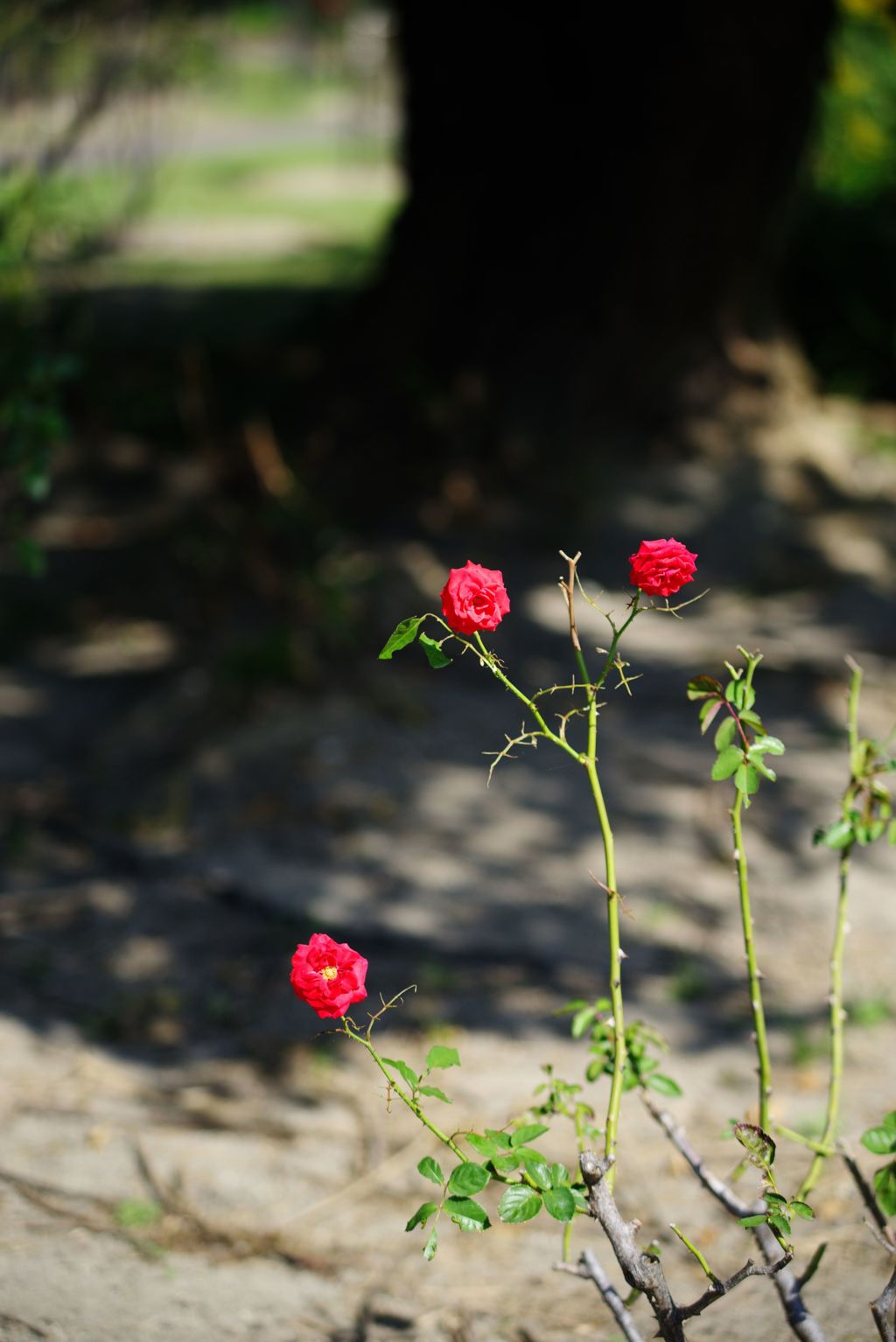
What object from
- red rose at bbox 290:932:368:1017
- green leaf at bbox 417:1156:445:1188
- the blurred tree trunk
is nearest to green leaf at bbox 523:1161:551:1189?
green leaf at bbox 417:1156:445:1188

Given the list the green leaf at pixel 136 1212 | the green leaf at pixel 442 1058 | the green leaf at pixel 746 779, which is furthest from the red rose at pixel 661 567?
the green leaf at pixel 136 1212

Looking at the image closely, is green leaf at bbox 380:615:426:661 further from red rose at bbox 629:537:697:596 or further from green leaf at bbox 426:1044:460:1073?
green leaf at bbox 426:1044:460:1073

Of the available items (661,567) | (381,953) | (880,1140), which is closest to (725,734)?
(661,567)

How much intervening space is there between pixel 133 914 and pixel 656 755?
1786 millimetres

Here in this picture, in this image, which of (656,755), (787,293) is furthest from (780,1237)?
(787,293)

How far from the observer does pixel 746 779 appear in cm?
199

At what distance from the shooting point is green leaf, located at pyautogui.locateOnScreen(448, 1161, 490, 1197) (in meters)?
1.87

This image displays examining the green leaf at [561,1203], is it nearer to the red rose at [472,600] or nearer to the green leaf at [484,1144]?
the green leaf at [484,1144]

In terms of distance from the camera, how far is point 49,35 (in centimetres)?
551

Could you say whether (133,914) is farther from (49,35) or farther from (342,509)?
(49,35)

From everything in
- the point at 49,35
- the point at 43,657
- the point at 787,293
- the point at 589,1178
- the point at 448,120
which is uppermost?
the point at 49,35

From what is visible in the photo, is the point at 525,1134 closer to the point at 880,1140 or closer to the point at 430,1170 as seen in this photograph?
the point at 430,1170

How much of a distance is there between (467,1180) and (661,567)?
0.83 meters

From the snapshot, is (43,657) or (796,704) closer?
(796,704)
